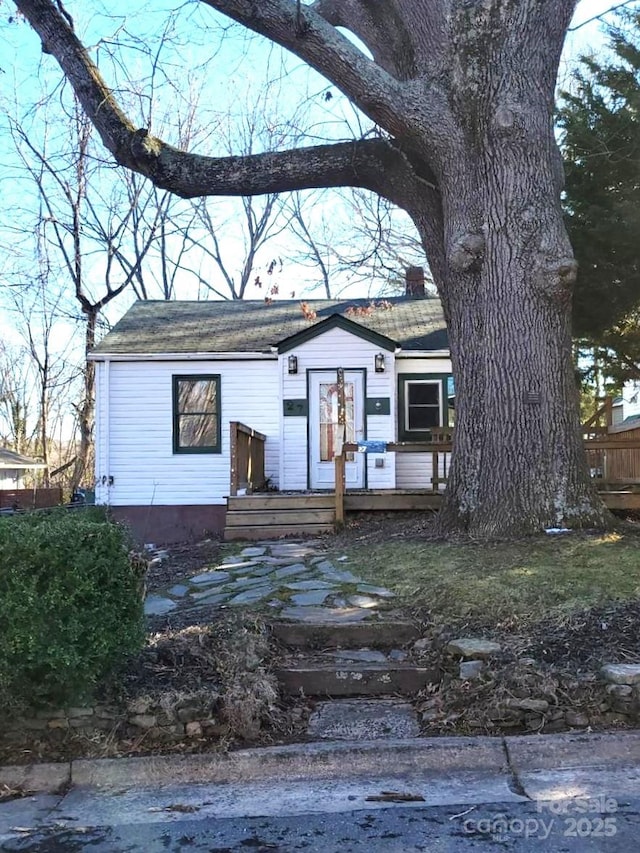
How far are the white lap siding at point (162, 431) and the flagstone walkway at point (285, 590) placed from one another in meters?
5.67

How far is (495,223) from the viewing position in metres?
7.16

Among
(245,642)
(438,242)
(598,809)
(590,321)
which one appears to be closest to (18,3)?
(438,242)

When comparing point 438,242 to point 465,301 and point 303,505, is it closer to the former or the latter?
point 465,301

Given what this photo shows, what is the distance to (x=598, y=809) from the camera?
316 centimetres

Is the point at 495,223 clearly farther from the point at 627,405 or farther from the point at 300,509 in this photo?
the point at 627,405

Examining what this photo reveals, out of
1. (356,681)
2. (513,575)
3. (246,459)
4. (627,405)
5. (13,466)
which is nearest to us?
(356,681)

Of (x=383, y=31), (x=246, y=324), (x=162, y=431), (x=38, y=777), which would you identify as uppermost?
(x=383, y=31)

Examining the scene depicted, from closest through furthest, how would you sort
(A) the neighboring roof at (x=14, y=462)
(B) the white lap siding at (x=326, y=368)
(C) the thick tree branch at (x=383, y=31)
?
(C) the thick tree branch at (x=383, y=31) → (B) the white lap siding at (x=326, y=368) → (A) the neighboring roof at (x=14, y=462)

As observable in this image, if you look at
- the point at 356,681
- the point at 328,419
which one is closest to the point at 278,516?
the point at 328,419

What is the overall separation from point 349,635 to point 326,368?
8.48 meters

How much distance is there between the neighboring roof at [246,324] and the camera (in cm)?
1348

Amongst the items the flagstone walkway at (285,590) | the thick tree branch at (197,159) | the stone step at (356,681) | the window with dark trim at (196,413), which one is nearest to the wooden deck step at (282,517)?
the flagstone walkway at (285,590)

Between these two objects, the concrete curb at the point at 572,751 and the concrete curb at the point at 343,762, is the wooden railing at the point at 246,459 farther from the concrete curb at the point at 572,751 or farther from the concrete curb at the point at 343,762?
the concrete curb at the point at 572,751

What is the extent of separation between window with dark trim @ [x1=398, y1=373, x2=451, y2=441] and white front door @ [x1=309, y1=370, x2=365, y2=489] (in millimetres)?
829
